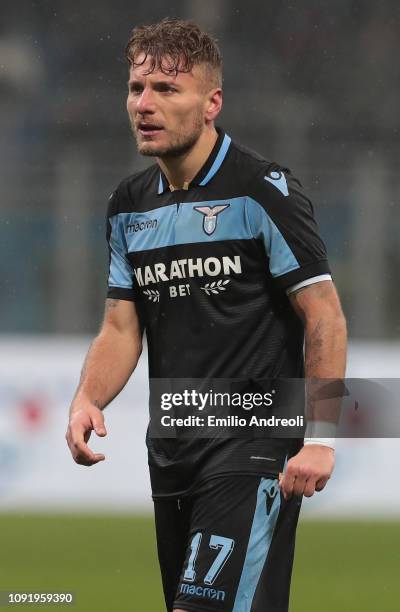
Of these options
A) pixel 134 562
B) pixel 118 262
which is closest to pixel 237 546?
pixel 118 262

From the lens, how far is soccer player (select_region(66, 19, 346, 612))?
3.42 m

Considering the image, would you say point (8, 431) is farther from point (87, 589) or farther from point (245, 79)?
point (245, 79)

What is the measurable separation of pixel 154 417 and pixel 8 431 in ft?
17.6

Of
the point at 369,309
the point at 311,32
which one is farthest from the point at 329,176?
→ the point at 311,32

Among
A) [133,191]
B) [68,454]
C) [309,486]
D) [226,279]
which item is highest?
[133,191]

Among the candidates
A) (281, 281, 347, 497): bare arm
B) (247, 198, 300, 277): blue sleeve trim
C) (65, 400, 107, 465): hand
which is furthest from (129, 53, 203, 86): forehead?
(65, 400, 107, 465): hand

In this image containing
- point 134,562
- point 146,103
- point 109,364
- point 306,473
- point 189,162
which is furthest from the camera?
point 134,562

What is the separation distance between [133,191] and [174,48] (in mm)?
471

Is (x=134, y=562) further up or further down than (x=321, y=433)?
further down

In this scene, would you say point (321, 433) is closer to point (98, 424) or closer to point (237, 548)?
point (237, 548)

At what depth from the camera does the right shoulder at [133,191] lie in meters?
3.79

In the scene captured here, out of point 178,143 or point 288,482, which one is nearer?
point 288,482

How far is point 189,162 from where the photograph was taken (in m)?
3.64

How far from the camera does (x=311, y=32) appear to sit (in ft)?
40.1
